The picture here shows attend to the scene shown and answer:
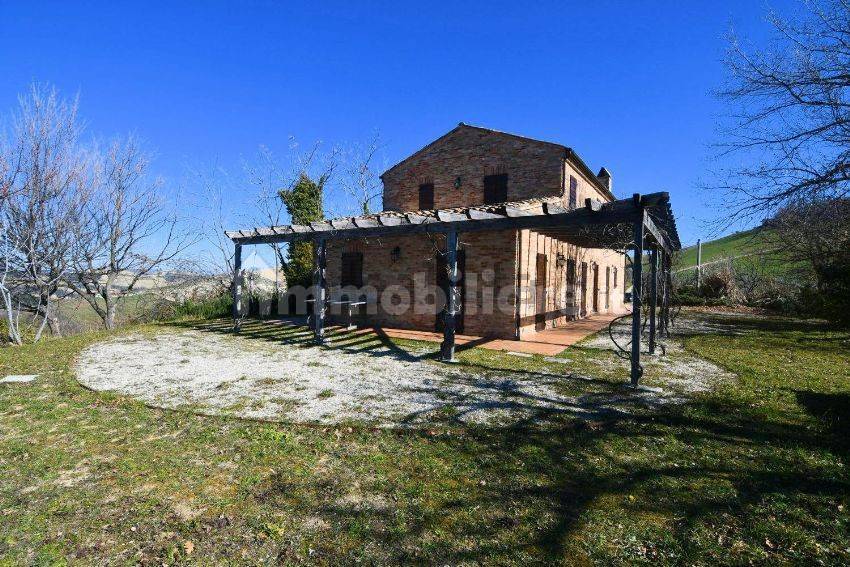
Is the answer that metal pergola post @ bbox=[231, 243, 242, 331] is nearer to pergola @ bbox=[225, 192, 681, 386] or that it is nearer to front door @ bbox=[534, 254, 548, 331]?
pergola @ bbox=[225, 192, 681, 386]

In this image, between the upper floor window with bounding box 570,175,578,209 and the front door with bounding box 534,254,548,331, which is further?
the upper floor window with bounding box 570,175,578,209

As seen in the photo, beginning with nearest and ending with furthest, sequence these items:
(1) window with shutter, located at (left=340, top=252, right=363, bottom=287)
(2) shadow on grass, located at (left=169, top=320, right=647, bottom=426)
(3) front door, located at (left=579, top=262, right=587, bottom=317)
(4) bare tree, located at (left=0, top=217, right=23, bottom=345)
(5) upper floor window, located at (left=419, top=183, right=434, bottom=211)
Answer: (2) shadow on grass, located at (left=169, top=320, right=647, bottom=426)
(4) bare tree, located at (left=0, top=217, right=23, bottom=345)
(1) window with shutter, located at (left=340, top=252, right=363, bottom=287)
(5) upper floor window, located at (left=419, top=183, right=434, bottom=211)
(3) front door, located at (left=579, top=262, right=587, bottom=317)

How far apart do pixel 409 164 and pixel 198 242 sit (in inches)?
466

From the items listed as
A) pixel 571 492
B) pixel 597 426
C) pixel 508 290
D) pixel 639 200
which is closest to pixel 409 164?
pixel 508 290

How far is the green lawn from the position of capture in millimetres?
2357

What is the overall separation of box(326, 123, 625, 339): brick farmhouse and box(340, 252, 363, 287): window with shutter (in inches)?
1.3

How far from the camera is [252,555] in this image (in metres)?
2.30

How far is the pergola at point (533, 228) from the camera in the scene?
19.2ft

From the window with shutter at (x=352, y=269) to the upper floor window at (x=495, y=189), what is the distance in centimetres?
472

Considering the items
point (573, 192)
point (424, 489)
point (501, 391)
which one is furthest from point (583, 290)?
point (424, 489)

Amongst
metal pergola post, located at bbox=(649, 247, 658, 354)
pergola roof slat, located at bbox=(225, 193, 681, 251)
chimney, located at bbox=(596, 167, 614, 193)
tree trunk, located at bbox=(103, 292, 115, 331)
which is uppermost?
chimney, located at bbox=(596, 167, 614, 193)

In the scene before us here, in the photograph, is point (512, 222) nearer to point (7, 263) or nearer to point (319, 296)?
point (319, 296)

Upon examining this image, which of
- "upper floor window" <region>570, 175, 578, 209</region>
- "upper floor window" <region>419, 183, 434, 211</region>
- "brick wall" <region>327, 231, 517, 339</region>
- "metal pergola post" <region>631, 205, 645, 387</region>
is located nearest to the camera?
"metal pergola post" <region>631, 205, 645, 387</region>

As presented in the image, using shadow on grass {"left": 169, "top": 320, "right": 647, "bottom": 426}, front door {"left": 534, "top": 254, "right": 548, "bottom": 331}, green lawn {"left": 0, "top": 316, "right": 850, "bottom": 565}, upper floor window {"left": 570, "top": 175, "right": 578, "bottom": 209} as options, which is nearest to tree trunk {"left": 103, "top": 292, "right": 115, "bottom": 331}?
shadow on grass {"left": 169, "top": 320, "right": 647, "bottom": 426}
